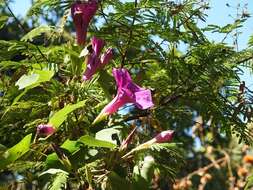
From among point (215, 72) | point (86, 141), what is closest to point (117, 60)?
point (215, 72)

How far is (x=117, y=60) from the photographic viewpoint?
1.08 metres

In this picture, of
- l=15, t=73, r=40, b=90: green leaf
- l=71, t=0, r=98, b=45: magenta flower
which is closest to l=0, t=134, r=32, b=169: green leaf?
l=15, t=73, r=40, b=90: green leaf

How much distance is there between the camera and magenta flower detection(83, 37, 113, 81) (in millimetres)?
936

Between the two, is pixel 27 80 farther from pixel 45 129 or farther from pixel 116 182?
pixel 116 182

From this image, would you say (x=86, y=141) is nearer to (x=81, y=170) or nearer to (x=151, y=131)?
(x=81, y=170)

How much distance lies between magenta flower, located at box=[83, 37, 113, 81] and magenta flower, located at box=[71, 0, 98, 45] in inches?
2.6

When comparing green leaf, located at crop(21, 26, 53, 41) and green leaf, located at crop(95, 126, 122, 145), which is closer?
green leaf, located at crop(95, 126, 122, 145)

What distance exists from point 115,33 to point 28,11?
0.70 feet

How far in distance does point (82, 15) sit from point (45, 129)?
0.80 feet

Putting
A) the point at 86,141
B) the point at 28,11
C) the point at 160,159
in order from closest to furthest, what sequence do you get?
the point at 86,141
the point at 160,159
the point at 28,11

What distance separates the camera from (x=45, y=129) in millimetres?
852

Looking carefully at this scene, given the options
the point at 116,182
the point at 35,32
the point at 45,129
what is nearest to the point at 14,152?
the point at 45,129

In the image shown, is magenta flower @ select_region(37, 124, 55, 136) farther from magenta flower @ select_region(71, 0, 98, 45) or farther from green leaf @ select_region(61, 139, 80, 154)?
magenta flower @ select_region(71, 0, 98, 45)

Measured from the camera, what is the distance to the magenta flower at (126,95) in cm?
88
